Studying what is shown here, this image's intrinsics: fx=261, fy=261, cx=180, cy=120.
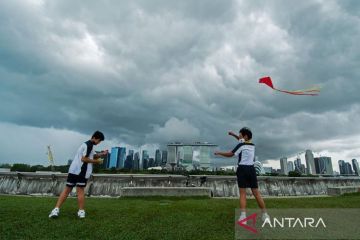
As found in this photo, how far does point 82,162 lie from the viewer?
20.7 ft

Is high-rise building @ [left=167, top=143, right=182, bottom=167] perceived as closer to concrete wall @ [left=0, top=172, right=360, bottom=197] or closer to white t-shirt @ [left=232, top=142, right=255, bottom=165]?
concrete wall @ [left=0, top=172, right=360, bottom=197]

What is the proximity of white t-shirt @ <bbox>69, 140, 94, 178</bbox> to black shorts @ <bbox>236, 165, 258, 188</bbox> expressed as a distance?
11.8 ft

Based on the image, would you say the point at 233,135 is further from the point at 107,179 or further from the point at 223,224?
the point at 107,179

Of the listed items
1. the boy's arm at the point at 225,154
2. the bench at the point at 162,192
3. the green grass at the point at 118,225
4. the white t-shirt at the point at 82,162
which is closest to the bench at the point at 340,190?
the bench at the point at 162,192

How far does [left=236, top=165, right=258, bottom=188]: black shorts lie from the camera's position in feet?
18.6

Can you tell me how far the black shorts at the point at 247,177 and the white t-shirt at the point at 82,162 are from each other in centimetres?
360

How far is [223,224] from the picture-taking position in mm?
5328

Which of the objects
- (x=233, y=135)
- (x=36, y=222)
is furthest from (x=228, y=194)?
(x=36, y=222)

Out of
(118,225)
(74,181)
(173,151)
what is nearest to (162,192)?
(74,181)

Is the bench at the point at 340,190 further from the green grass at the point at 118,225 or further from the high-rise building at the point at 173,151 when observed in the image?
the high-rise building at the point at 173,151

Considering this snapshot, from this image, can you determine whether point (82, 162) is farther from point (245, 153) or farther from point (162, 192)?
point (162, 192)

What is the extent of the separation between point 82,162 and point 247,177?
12.7 ft

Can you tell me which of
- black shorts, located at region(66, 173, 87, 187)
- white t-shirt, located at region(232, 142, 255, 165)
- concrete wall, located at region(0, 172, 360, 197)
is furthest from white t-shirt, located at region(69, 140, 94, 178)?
concrete wall, located at region(0, 172, 360, 197)

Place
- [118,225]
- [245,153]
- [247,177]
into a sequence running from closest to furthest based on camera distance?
[118,225]
[247,177]
[245,153]
